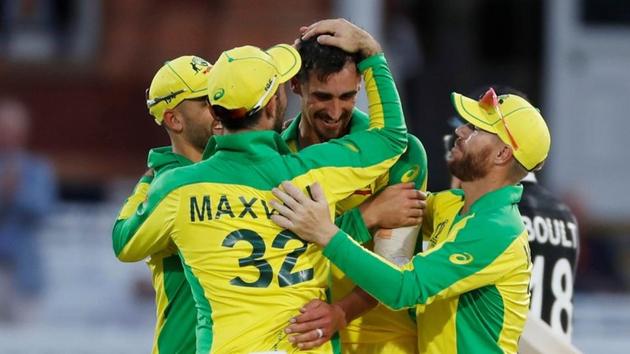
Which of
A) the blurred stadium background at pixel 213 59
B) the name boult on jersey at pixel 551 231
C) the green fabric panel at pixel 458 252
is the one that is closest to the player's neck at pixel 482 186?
the green fabric panel at pixel 458 252

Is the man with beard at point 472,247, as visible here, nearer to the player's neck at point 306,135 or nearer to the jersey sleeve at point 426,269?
the jersey sleeve at point 426,269

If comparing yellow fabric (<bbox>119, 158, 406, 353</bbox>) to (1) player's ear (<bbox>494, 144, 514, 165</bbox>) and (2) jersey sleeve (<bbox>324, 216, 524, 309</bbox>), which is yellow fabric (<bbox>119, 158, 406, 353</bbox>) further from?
(1) player's ear (<bbox>494, 144, 514, 165</bbox>)

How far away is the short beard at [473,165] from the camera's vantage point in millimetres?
4984

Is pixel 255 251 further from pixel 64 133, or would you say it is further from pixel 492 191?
pixel 64 133

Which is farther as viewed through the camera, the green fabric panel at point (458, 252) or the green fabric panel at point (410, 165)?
the green fabric panel at point (410, 165)

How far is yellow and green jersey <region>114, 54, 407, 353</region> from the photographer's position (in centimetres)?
479

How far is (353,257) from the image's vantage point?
480 centimetres

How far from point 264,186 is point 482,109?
76cm

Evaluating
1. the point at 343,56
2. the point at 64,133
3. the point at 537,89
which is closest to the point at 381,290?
the point at 343,56

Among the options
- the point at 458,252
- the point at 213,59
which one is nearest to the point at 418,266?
the point at 458,252

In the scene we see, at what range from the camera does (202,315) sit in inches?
193

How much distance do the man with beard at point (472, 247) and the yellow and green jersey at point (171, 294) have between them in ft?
1.99

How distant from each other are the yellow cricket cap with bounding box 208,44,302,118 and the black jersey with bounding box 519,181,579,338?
165cm

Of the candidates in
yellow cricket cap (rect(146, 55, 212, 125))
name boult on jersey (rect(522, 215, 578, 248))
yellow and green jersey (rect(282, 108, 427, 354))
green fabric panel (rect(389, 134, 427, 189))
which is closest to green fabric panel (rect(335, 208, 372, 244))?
yellow and green jersey (rect(282, 108, 427, 354))
